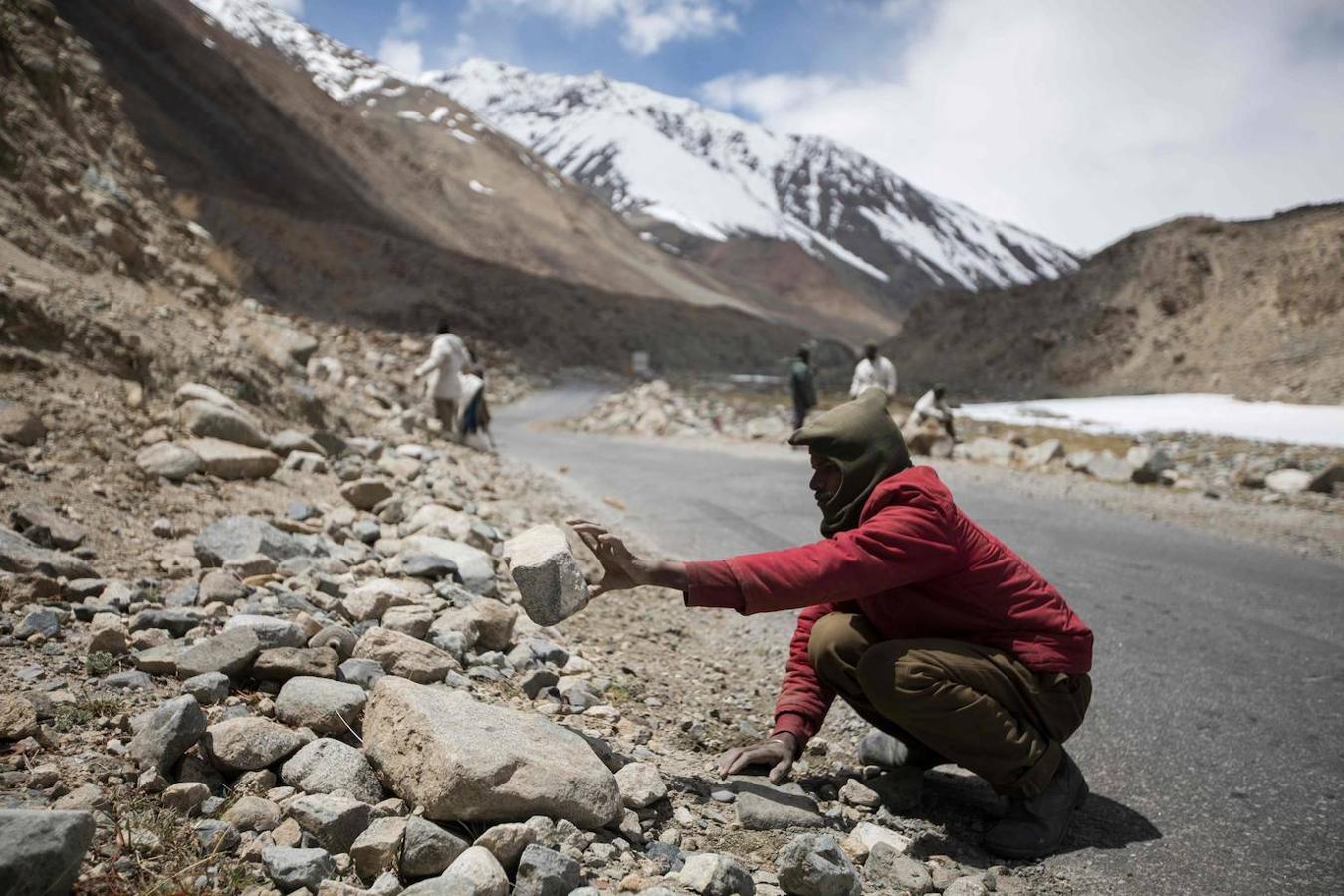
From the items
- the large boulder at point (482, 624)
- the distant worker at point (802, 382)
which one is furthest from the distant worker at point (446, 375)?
the large boulder at point (482, 624)

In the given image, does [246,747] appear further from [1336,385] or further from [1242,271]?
[1242,271]

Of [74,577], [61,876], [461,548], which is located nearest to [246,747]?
[61,876]

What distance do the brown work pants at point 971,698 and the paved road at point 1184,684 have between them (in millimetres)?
348

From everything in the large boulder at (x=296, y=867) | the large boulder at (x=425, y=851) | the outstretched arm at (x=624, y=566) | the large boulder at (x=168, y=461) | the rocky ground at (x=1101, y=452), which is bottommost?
the large boulder at (x=296, y=867)

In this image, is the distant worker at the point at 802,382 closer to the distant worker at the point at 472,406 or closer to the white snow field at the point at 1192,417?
the distant worker at the point at 472,406

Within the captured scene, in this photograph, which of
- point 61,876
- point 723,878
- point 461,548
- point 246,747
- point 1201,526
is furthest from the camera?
point 1201,526

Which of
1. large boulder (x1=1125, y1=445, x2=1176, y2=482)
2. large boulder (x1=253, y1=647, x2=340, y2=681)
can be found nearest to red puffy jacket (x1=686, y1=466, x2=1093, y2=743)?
large boulder (x1=253, y1=647, x2=340, y2=681)

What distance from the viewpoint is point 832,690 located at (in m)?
3.07

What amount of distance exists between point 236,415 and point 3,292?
62.0 inches

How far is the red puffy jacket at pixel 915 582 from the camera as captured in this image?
248 centimetres

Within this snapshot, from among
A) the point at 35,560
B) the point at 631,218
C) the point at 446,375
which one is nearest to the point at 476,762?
the point at 35,560

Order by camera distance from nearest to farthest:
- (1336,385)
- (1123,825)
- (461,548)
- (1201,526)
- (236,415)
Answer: (1123,825) < (461,548) < (236,415) < (1201,526) < (1336,385)

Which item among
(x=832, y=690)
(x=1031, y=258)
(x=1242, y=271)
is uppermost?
(x=1031, y=258)

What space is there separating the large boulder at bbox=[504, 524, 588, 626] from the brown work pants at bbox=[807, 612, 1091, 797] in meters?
0.88
